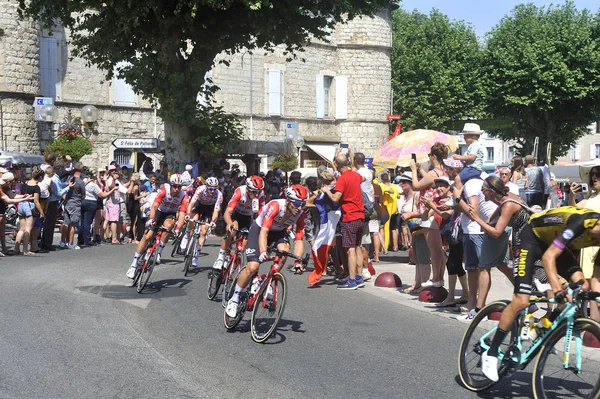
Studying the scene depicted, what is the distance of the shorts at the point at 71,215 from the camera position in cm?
1970

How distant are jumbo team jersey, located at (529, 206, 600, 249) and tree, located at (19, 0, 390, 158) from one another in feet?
55.9

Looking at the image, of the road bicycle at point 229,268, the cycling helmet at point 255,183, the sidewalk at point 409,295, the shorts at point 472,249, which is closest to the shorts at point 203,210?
the sidewalk at point 409,295

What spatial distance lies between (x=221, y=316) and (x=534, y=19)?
151ft

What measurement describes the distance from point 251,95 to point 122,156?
820 centimetres

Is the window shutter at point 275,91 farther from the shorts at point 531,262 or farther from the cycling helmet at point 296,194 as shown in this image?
the shorts at point 531,262

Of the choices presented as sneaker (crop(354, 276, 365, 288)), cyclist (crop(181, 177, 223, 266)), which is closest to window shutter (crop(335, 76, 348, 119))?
cyclist (crop(181, 177, 223, 266))

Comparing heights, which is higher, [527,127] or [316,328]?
[527,127]

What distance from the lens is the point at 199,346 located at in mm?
9039

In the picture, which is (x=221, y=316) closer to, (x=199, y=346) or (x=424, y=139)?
(x=199, y=346)

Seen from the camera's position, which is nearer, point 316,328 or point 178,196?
point 316,328

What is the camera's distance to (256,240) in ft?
33.1

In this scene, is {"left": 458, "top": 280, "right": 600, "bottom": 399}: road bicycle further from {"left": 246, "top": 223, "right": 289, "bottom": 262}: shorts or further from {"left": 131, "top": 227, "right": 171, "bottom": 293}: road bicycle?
{"left": 131, "top": 227, "right": 171, "bottom": 293}: road bicycle

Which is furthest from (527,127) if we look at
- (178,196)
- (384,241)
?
(178,196)

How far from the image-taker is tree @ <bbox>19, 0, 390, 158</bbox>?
934 inches
